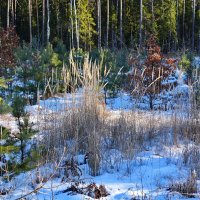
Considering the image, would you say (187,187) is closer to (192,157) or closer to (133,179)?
(133,179)

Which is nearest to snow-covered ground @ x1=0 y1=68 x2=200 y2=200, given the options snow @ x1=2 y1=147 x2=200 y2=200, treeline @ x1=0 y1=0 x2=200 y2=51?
snow @ x1=2 y1=147 x2=200 y2=200

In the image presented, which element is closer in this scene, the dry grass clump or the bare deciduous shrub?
the dry grass clump

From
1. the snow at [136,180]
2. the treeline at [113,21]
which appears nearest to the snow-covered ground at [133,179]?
the snow at [136,180]

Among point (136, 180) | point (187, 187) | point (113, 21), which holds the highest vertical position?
point (113, 21)

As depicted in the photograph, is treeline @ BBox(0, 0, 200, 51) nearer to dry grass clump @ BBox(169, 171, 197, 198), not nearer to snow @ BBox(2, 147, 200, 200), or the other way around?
snow @ BBox(2, 147, 200, 200)

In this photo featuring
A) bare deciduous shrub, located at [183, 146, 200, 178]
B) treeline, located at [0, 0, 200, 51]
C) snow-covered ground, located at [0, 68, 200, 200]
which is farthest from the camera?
treeline, located at [0, 0, 200, 51]

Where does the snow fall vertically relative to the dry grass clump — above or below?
below

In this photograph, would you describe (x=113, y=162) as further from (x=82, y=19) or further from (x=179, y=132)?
(x=82, y=19)

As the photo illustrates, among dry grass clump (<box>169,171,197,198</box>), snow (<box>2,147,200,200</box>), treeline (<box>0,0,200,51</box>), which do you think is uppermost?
treeline (<box>0,0,200,51</box>)

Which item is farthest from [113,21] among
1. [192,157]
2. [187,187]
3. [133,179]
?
[187,187]

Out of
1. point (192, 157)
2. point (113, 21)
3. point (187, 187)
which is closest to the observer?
point (187, 187)

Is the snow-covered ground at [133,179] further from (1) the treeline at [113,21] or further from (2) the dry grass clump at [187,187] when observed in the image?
(1) the treeline at [113,21]

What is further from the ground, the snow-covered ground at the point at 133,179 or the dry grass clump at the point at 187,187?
the dry grass clump at the point at 187,187

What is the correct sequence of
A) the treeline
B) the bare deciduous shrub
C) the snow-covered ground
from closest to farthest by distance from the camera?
the snow-covered ground
the bare deciduous shrub
the treeline
